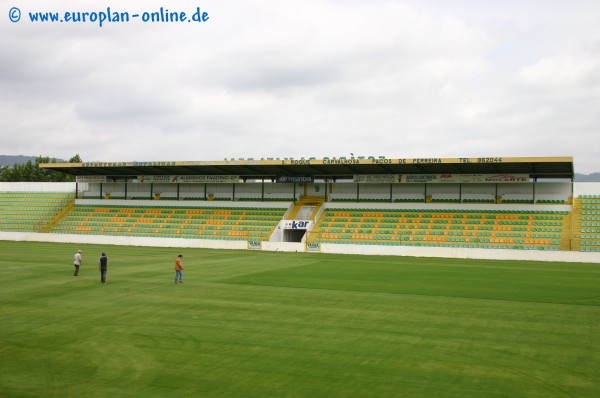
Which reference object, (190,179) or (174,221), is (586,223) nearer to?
(174,221)

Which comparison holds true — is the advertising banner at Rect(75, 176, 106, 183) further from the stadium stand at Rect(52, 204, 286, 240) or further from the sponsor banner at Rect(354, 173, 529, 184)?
the sponsor banner at Rect(354, 173, 529, 184)

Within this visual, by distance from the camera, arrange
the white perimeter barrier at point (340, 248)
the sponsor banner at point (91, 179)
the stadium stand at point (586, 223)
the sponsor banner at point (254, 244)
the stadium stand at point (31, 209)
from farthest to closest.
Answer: the sponsor banner at point (91, 179) → the stadium stand at point (31, 209) → the sponsor banner at point (254, 244) → the stadium stand at point (586, 223) → the white perimeter barrier at point (340, 248)

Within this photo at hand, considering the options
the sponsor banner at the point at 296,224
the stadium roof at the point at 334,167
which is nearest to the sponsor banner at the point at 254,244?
the sponsor banner at the point at 296,224

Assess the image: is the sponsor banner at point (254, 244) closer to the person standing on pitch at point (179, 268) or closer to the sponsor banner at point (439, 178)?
the sponsor banner at point (439, 178)

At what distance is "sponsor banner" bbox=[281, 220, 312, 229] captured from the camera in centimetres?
5628

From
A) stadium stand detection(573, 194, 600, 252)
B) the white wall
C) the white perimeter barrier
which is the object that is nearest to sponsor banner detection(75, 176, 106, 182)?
the white wall

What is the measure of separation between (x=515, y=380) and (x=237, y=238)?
44922mm

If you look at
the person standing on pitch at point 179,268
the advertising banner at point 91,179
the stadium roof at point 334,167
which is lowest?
the person standing on pitch at point 179,268

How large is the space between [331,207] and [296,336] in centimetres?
4479

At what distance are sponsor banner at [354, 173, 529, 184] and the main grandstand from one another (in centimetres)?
11

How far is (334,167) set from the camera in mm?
58844

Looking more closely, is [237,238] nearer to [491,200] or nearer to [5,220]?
[491,200]

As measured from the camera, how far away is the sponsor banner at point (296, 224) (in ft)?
185

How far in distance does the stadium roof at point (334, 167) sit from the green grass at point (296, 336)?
75.2 ft
